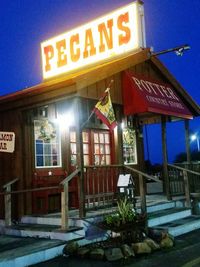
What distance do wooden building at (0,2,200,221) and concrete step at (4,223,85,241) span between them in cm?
83

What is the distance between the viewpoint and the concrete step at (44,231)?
8812 mm

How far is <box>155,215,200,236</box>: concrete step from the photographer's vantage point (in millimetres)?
9859

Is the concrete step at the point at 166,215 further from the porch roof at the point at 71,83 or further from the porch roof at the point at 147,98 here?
the porch roof at the point at 71,83

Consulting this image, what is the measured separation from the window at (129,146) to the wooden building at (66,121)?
135cm

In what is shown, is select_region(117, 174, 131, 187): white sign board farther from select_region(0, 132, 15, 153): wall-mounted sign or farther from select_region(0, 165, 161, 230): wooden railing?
select_region(0, 132, 15, 153): wall-mounted sign

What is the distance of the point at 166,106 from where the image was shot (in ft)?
38.2

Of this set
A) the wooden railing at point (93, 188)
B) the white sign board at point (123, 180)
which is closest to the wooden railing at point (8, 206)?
the wooden railing at point (93, 188)

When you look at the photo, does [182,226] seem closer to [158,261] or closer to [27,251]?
[158,261]

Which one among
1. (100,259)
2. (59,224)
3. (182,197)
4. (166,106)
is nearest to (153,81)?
(166,106)

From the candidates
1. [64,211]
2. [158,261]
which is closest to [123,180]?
[64,211]

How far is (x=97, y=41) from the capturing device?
13.0m

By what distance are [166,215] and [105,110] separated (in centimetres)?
336

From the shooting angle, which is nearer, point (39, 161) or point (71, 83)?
point (71, 83)

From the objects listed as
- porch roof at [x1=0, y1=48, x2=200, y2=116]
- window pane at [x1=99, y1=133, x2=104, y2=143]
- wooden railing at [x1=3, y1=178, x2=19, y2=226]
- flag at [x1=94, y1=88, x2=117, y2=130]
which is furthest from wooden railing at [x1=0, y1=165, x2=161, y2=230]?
porch roof at [x1=0, y1=48, x2=200, y2=116]
